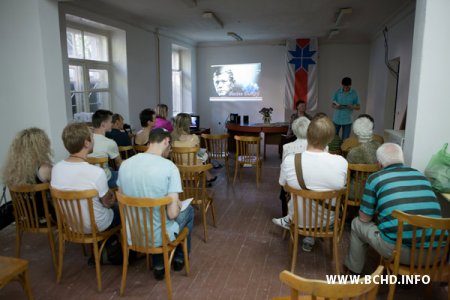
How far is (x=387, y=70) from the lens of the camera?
662 cm

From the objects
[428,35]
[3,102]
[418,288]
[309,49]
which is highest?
[309,49]

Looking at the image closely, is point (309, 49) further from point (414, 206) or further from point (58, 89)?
point (414, 206)

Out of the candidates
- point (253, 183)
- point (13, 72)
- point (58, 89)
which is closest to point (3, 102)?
point (13, 72)

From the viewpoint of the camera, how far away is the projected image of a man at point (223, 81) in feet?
31.2

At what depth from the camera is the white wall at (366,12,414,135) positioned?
534 cm

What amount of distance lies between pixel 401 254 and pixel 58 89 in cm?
352

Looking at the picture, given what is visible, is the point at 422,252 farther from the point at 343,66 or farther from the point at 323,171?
the point at 343,66

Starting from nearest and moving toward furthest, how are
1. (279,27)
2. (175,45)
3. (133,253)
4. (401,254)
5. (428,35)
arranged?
(401,254), (428,35), (133,253), (279,27), (175,45)

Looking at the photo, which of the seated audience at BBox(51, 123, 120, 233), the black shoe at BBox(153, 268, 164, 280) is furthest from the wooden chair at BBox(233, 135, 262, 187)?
the seated audience at BBox(51, 123, 120, 233)

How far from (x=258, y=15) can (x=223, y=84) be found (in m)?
3.81

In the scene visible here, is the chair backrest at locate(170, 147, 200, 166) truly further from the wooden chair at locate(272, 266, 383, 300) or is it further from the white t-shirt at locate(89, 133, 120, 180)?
the wooden chair at locate(272, 266, 383, 300)

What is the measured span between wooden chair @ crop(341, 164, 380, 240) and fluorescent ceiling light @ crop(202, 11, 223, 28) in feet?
12.4

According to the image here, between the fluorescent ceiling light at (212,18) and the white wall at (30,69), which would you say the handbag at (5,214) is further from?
the fluorescent ceiling light at (212,18)

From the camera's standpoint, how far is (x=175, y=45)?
8.38 meters
